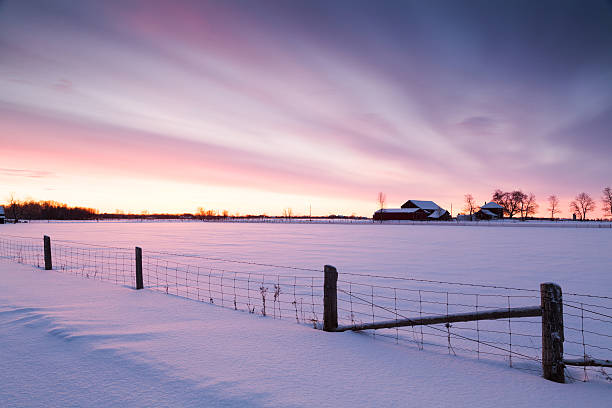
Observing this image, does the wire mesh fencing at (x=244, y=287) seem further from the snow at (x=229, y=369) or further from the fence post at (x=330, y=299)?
the snow at (x=229, y=369)

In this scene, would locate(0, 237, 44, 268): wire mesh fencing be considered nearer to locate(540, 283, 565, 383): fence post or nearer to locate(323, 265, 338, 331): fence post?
locate(323, 265, 338, 331): fence post

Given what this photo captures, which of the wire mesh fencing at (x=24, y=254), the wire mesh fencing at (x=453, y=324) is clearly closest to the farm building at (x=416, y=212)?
the wire mesh fencing at (x=24, y=254)

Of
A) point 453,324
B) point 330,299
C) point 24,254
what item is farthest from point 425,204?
point 330,299

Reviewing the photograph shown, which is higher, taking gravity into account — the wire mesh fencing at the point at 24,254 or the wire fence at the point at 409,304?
the wire mesh fencing at the point at 24,254

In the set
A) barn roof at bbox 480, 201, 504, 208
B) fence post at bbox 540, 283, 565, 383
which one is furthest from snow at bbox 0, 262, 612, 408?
barn roof at bbox 480, 201, 504, 208

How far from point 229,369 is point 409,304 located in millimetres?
6324

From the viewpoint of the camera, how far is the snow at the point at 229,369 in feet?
13.0

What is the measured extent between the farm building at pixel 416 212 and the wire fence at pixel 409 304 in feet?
329

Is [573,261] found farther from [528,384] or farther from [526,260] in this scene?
[528,384]

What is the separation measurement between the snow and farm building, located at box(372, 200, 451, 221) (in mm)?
107809

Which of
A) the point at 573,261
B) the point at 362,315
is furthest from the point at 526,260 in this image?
the point at 362,315

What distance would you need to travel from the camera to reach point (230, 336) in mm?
5938

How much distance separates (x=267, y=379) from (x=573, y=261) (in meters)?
19.5

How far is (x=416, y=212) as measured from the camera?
111 m
